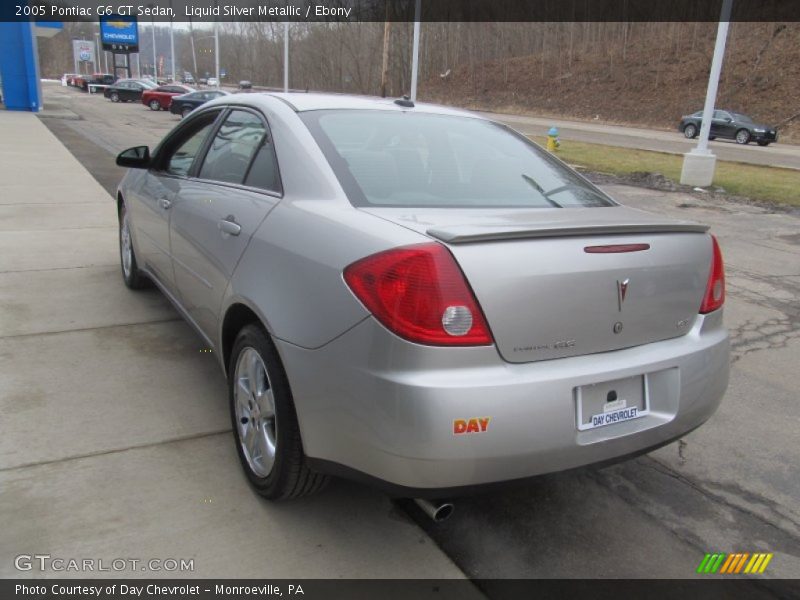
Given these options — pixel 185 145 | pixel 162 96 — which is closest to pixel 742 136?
pixel 162 96

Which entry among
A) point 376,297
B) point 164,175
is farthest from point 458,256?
point 164,175

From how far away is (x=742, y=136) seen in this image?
1172 inches

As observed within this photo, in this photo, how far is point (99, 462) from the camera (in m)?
2.91

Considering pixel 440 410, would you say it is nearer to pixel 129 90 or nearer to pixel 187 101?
pixel 187 101

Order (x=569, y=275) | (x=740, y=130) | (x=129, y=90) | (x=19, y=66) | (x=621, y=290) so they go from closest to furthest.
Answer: (x=569, y=275) < (x=621, y=290) < (x=19, y=66) < (x=740, y=130) < (x=129, y=90)

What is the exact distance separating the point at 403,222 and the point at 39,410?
2272 mm

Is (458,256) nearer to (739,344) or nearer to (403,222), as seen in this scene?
(403,222)

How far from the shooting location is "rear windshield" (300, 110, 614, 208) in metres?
2.69

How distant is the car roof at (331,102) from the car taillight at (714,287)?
60.1 inches

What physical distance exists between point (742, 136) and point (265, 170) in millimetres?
31987

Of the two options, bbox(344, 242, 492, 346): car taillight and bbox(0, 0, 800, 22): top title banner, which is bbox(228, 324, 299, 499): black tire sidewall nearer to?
bbox(344, 242, 492, 346): car taillight

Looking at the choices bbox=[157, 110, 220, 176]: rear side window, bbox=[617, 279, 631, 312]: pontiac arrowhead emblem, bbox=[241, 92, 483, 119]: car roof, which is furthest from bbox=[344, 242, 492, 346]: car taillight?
bbox=[157, 110, 220, 176]: rear side window

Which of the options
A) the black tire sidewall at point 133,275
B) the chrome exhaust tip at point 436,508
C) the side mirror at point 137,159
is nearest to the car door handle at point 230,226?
the chrome exhaust tip at point 436,508

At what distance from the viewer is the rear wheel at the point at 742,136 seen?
29.7 m
